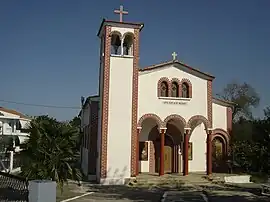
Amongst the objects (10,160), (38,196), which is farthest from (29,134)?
(10,160)

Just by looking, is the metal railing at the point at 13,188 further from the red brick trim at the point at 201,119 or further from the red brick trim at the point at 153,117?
the red brick trim at the point at 201,119

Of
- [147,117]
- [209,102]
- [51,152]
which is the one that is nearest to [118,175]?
[147,117]

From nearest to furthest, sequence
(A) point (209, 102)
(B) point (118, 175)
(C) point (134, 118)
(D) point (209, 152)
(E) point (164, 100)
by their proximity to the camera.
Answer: (B) point (118, 175) → (C) point (134, 118) → (E) point (164, 100) → (D) point (209, 152) → (A) point (209, 102)

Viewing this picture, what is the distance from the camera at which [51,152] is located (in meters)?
15.6

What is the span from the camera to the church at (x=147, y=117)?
24.8 metres

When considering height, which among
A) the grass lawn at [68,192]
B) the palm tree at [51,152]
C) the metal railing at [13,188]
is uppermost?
the palm tree at [51,152]

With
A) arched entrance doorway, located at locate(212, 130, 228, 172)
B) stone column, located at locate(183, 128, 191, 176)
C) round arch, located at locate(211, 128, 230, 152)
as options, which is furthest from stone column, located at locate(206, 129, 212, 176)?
arched entrance doorway, located at locate(212, 130, 228, 172)

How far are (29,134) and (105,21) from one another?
12.0 meters

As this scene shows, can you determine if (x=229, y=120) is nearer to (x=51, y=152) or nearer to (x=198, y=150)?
(x=198, y=150)

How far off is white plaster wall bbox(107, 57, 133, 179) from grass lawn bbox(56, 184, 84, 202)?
106 inches

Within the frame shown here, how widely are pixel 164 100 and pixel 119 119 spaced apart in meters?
3.60

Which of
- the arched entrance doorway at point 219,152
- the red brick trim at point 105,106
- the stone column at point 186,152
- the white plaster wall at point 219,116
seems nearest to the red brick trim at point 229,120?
the white plaster wall at point 219,116

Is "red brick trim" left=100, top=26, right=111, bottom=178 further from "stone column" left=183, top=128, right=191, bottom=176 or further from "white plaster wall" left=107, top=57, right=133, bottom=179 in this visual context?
"stone column" left=183, top=128, right=191, bottom=176

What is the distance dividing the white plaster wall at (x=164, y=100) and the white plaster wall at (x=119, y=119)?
49.6 inches
